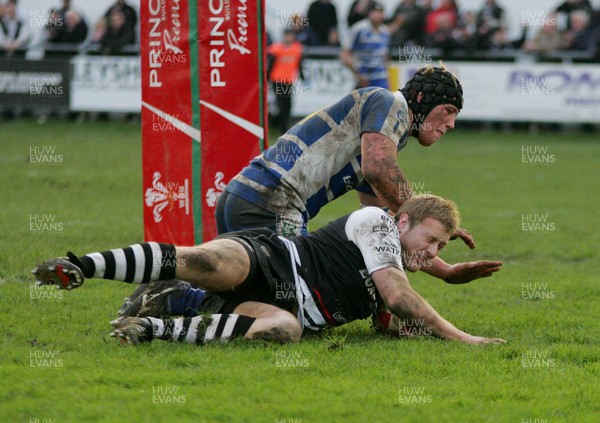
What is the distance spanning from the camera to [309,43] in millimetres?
21344

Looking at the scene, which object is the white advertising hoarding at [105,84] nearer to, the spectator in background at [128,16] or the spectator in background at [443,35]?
the spectator in background at [128,16]

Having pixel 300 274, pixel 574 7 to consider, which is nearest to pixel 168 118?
pixel 300 274

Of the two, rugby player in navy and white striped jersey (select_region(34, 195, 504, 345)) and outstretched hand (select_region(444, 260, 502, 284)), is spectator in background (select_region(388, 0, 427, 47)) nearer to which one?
outstretched hand (select_region(444, 260, 502, 284))

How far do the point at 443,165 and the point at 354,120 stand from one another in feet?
33.5

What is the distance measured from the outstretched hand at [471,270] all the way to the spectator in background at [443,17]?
16.2 metres

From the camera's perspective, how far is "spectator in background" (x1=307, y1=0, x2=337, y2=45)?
71.8 ft

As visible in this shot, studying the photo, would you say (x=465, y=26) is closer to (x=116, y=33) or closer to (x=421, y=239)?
(x=116, y=33)

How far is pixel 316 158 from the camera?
6.20 metres

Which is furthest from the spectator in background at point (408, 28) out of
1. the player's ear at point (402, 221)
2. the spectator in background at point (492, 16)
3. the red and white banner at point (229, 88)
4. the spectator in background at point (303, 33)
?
the player's ear at point (402, 221)

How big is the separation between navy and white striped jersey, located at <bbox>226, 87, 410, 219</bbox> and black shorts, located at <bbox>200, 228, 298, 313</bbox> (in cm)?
55

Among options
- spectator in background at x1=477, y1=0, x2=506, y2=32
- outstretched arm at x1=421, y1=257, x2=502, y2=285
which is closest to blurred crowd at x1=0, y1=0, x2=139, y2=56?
spectator in background at x1=477, y1=0, x2=506, y2=32

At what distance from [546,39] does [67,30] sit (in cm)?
964

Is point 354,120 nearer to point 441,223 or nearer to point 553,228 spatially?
point 441,223

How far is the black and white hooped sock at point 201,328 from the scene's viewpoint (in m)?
5.36
